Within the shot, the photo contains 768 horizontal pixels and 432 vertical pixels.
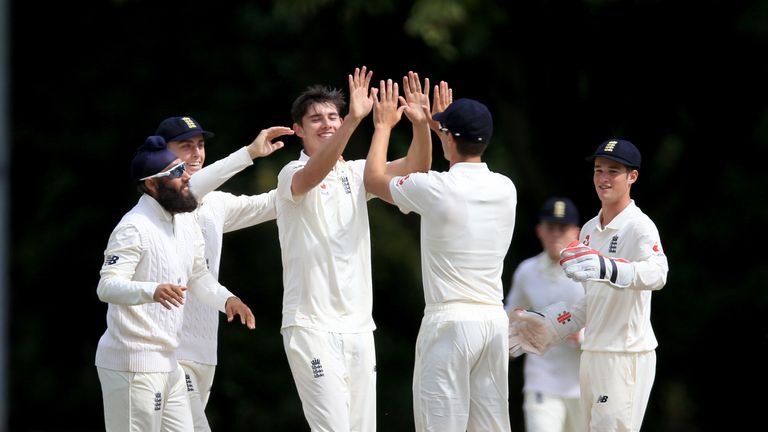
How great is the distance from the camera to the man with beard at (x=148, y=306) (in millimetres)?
7117

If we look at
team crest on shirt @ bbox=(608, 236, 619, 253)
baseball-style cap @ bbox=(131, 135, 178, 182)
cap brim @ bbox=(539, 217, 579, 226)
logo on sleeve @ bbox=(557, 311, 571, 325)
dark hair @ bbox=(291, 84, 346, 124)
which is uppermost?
dark hair @ bbox=(291, 84, 346, 124)

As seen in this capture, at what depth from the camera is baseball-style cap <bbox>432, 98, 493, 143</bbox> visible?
7254mm

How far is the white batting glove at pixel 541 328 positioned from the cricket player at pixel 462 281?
29.6 inches

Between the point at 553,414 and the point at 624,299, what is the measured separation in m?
1.57

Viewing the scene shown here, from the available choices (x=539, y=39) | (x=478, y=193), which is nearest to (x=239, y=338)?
(x=539, y=39)

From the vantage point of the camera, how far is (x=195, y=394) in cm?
799

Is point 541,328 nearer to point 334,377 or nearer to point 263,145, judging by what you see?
point 334,377

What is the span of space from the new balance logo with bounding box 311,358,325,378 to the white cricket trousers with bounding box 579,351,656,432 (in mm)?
1427

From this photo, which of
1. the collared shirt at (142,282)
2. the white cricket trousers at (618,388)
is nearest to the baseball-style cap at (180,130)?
the collared shirt at (142,282)

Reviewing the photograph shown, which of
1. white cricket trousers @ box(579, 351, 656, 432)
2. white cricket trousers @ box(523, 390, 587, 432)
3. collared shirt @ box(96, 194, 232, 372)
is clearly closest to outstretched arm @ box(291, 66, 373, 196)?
collared shirt @ box(96, 194, 232, 372)

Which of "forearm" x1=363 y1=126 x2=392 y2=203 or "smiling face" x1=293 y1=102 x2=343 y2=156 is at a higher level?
"smiling face" x1=293 y1=102 x2=343 y2=156

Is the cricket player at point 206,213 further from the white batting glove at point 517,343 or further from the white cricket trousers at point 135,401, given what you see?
the white batting glove at point 517,343

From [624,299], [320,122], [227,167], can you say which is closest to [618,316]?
[624,299]

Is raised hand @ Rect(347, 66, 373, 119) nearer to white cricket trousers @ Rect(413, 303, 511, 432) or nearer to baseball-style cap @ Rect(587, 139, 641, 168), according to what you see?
white cricket trousers @ Rect(413, 303, 511, 432)
